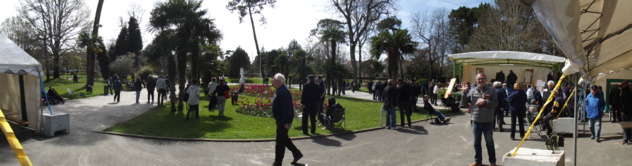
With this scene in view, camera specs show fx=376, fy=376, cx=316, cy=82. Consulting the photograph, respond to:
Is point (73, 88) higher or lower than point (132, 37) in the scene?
lower

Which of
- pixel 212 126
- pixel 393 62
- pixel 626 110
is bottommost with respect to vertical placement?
pixel 212 126

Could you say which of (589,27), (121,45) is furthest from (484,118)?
(121,45)

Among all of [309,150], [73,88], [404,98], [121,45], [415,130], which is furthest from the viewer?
[121,45]

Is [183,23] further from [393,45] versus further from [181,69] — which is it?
[393,45]

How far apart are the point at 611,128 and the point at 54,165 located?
14.6m

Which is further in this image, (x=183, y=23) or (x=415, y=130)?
(x=183, y=23)

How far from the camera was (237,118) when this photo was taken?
13203 millimetres

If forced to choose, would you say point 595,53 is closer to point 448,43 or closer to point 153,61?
point 153,61

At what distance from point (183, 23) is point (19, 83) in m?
5.69

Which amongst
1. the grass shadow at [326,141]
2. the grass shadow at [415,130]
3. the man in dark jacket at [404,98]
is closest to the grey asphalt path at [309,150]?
the grass shadow at [326,141]

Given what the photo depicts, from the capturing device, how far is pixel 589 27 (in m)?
4.06

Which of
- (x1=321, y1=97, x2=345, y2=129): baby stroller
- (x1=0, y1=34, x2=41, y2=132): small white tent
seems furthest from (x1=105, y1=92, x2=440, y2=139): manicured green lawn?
(x1=0, y1=34, x2=41, y2=132): small white tent

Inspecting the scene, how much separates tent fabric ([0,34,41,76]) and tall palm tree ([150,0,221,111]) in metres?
5.46

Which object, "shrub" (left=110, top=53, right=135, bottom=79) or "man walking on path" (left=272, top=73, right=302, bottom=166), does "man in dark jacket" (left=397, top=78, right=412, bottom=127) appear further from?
"shrub" (left=110, top=53, right=135, bottom=79)
